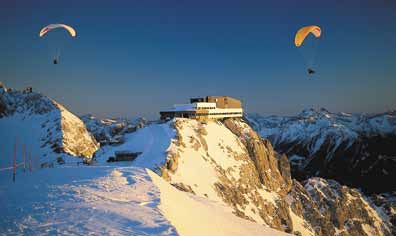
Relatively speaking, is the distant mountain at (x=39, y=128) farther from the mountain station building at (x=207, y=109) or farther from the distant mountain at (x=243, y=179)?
the distant mountain at (x=243, y=179)

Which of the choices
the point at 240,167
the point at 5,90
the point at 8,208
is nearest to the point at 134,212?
the point at 8,208

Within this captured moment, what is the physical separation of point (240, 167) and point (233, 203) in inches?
569

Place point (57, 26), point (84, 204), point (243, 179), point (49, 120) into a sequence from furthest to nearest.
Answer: point (49, 120), point (243, 179), point (57, 26), point (84, 204)

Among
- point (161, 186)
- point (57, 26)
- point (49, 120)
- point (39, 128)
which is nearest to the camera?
point (161, 186)

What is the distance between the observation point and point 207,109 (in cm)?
8400

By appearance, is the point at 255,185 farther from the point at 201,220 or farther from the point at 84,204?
the point at 84,204

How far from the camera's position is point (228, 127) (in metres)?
86.5

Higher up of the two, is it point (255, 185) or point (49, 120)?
point (49, 120)

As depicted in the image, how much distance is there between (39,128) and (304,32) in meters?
87.1

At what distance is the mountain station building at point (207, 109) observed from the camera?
80250 mm

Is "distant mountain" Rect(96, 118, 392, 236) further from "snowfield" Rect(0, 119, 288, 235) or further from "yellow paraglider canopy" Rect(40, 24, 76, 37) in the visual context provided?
"yellow paraglider canopy" Rect(40, 24, 76, 37)

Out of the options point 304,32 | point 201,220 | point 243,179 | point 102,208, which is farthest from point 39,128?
point 201,220

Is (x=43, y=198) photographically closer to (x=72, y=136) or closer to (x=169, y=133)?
(x=169, y=133)

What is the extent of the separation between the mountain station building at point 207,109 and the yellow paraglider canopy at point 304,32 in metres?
45.6
